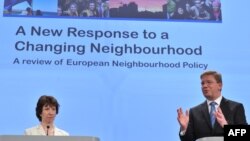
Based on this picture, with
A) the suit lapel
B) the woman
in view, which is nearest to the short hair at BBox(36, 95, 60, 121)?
the woman

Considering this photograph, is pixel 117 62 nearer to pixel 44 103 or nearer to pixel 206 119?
pixel 44 103

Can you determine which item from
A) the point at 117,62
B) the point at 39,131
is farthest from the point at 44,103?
the point at 117,62

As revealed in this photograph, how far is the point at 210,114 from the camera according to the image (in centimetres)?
334

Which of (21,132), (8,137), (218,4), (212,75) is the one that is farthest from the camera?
(218,4)

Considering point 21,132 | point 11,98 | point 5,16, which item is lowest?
point 21,132

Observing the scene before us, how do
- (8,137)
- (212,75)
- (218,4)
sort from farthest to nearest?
(218,4) < (212,75) < (8,137)

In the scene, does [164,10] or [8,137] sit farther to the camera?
[164,10]

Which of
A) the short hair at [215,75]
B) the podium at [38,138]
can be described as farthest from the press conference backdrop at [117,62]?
the podium at [38,138]

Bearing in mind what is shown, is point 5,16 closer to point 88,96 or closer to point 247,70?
point 88,96

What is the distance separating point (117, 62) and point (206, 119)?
2.45 feet

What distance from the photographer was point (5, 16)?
3.43 metres

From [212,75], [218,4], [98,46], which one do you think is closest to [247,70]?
[212,75]

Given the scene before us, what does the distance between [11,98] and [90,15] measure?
2.76 ft

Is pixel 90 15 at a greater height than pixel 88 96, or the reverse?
pixel 90 15
